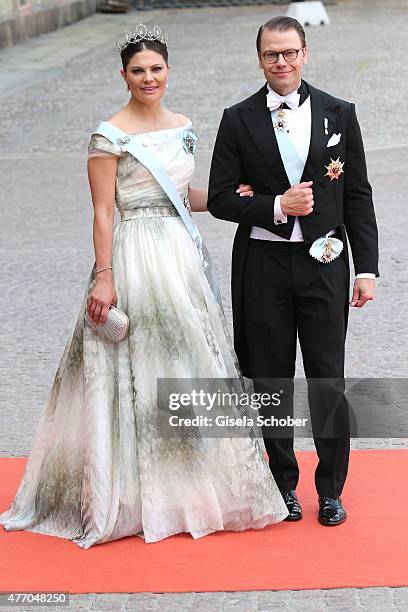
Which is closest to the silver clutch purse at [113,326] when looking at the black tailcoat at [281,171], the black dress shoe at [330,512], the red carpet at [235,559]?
the black tailcoat at [281,171]

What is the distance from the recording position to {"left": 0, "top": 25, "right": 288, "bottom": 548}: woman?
176 inches

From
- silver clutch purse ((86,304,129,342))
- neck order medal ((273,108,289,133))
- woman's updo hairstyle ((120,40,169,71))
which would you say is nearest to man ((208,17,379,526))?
neck order medal ((273,108,289,133))

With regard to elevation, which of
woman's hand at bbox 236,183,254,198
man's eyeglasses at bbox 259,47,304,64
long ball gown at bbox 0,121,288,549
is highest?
man's eyeglasses at bbox 259,47,304,64

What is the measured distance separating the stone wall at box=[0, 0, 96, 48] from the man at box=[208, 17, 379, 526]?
19.9 metres

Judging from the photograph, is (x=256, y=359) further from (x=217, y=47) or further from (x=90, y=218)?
(x=217, y=47)

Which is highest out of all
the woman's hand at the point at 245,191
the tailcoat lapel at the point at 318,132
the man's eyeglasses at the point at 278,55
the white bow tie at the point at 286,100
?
the man's eyeglasses at the point at 278,55

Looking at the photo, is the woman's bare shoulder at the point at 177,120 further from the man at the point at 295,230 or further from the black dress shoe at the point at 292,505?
the black dress shoe at the point at 292,505

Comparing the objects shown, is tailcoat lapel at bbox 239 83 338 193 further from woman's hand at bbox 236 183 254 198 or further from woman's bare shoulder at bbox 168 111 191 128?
woman's bare shoulder at bbox 168 111 191 128

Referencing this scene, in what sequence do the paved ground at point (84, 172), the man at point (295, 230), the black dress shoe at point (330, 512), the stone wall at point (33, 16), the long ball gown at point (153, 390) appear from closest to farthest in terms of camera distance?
the man at point (295, 230) < the long ball gown at point (153, 390) < the black dress shoe at point (330, 512) < the paved ground at point (84, 172) < the stone wall at point (33, 16)

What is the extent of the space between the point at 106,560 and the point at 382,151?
8433 millimetres

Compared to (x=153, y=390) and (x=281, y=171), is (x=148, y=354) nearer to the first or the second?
(x=153, y=390)

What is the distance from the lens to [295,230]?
4465 mm

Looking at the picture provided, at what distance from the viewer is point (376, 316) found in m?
7.47

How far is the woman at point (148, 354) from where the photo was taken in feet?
14.7
